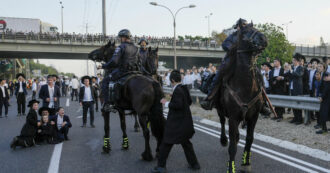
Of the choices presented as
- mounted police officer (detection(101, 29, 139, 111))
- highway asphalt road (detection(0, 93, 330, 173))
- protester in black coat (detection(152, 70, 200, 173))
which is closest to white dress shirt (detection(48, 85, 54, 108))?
highway asphalt road (detection(0, 93, 330, 173))

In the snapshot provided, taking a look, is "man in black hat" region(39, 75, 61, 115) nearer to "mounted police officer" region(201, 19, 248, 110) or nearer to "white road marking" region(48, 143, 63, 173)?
"white road marking" region(48, 143, 63, 173)

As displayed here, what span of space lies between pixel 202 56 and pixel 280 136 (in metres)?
44.0

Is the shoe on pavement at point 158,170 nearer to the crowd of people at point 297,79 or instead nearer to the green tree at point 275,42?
the crowd of people at point 297,79

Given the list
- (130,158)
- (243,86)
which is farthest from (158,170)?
(243,86)

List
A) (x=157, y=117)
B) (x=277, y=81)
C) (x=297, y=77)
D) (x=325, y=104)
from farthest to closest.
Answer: (x=277, y=81)
(x=297, y=77)
(x=325, y=104)
(x=157, y=117)

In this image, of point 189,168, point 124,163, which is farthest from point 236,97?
point 124,163

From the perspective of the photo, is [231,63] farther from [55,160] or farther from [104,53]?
[55,160]

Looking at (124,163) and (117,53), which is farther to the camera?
(117,53)

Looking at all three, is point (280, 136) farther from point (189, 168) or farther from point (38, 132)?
point (38, 132)

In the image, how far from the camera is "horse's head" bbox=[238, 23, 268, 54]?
204 inches

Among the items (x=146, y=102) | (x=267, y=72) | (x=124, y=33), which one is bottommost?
(x=146, y=102)

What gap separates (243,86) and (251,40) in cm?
79

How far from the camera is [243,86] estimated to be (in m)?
5.45

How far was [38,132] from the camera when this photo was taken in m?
8.65
